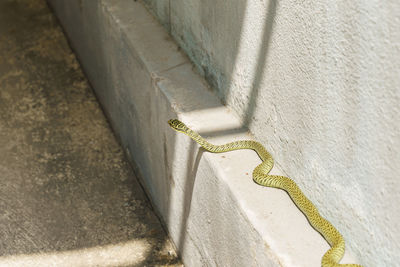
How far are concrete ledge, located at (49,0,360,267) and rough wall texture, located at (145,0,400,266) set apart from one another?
23cm

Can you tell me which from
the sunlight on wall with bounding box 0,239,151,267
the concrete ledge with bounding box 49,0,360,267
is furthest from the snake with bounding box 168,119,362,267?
the sunlight on wall with bounding box 0,239,151,267

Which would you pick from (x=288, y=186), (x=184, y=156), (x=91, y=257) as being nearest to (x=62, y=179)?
Result: (x=91, y=257)

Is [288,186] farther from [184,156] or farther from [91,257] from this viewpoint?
A: [91,257]

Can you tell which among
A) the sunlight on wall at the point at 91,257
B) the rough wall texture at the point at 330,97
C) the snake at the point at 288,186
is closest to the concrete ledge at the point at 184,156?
the snake at the point at 288,186

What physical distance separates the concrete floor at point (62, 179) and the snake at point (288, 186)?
1.50 metres

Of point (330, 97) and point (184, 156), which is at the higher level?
point (330, 97)

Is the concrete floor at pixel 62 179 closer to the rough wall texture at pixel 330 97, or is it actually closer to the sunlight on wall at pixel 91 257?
the sunlight on wall at pixel 91 257

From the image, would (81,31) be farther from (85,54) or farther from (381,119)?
(381,119)

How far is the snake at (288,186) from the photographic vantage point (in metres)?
2.75

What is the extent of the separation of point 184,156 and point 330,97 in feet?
4.82

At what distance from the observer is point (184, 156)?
3887 mm

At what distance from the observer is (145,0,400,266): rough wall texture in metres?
2.35

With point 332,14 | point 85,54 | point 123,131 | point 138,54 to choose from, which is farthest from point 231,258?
point 85,54

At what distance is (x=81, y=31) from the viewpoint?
21.1ft
